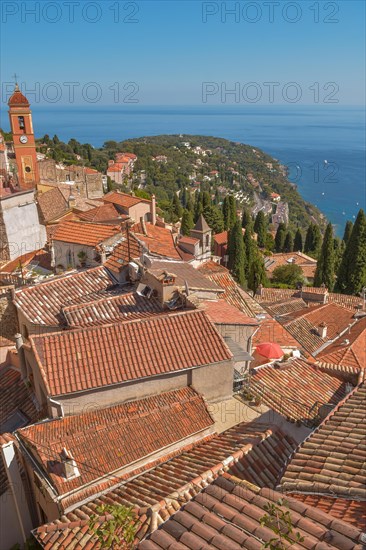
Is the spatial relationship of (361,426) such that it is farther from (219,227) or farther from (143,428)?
(219,227)

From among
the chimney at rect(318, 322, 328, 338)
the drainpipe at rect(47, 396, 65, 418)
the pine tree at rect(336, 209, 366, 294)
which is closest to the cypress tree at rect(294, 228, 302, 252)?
the pine tree at rect(336, 209, 366, 294)

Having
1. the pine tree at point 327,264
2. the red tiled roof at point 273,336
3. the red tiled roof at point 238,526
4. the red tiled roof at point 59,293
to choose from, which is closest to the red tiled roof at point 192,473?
the red tiled roof at point 238,526

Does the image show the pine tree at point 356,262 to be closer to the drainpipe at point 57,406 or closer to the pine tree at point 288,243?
the pine tree at point 288,243

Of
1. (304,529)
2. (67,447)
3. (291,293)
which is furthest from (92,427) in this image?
(291,293)

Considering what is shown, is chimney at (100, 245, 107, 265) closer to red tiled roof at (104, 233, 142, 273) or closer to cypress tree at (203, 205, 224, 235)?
red tiled roof at (104, 233, 142, 273)

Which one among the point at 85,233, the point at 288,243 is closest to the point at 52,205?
the point at 85,233

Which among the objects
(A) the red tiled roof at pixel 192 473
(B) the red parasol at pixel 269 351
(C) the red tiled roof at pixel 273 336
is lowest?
(C) the red tiled roof at pixel 273 336
